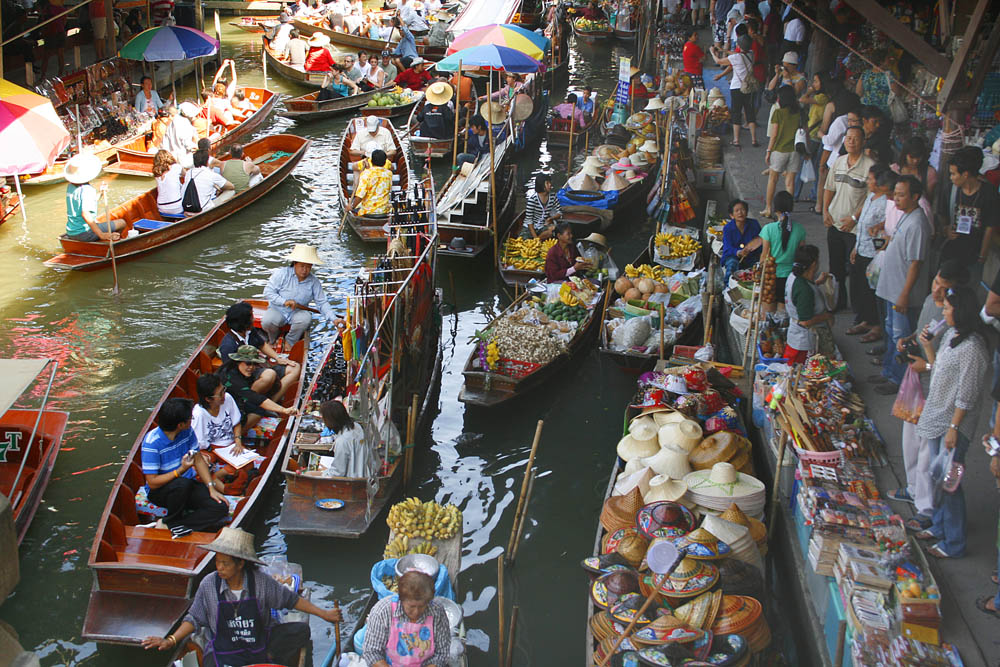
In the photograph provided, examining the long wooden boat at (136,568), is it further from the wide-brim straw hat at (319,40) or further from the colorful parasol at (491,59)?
the wide-brim straw hat at (319,40)

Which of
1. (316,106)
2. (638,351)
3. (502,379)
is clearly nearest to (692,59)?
(316,106)

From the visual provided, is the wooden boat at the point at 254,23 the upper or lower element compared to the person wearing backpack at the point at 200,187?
upper

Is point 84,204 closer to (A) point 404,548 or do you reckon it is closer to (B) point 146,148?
(B) point 146,148

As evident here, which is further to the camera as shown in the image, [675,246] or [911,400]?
[675,246]

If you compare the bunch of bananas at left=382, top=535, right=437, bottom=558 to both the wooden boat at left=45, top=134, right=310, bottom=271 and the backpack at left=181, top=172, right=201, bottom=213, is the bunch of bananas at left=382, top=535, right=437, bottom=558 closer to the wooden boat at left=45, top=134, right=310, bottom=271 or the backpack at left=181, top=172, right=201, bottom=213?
the wooden boat at left=45, top=134, right=310, bottom=271

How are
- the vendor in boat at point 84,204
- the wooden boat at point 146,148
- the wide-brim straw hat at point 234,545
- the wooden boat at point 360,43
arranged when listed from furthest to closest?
1. the wooden boat at point 360,43
2. the wooden boat at point 146,148
3. the vendor in boat at point 84,204
4. the wide-brim straw hat at point 234,545

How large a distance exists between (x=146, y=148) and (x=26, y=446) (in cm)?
925

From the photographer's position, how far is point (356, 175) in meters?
14.1

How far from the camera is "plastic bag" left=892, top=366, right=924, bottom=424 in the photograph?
5922 millimetres

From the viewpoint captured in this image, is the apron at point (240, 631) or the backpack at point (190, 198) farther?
the backpack at point (190, 198)

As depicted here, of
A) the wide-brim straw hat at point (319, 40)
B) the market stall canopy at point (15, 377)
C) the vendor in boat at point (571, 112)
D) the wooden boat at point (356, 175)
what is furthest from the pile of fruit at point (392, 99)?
the market stall canopy at point (15, 377)

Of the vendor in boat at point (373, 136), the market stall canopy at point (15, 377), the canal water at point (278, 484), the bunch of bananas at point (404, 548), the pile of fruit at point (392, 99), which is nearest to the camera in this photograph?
the bunch of bananas at point (404, 548)

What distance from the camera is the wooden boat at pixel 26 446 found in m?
6.88

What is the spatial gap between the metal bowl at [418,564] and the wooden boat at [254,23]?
24.3 m
